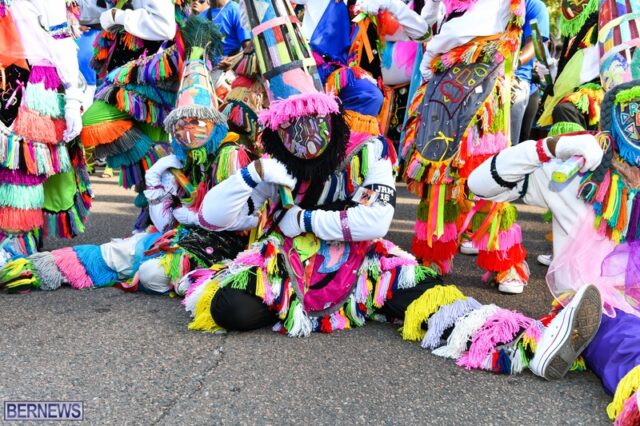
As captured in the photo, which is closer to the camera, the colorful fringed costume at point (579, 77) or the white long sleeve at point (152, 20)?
the colorful fringed costume at point (579, 77)

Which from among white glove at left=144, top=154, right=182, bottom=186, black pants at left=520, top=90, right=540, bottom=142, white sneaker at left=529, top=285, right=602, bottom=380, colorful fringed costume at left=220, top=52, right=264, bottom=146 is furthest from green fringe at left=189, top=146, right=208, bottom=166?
black pants at left=520, top=90, right=540, bottom=142

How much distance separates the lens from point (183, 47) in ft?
12.6

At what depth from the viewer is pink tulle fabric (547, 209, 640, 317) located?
2.42m

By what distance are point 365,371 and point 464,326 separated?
1.36 feet

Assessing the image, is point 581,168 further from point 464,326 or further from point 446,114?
point 446,114

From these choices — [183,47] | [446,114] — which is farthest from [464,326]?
[183,47]

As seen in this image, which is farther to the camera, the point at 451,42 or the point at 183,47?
the point at 183,47

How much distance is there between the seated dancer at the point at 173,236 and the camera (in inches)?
130

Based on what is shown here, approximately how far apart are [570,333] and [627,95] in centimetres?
84

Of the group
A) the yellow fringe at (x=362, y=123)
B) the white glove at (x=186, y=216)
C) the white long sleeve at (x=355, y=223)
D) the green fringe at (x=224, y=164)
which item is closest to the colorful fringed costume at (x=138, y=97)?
the white glove at (x=186, y=216)

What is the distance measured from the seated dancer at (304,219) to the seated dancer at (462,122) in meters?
0.55

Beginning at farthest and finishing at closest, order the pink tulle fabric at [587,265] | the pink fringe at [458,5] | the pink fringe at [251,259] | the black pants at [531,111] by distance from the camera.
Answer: the black pants at [531,111]
the pink fringe at [458,5]
the pink fringe at [251,259]
the pink tulle fabric at [587,265]

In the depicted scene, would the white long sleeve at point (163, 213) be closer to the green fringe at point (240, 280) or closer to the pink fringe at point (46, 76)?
the pink fringe at point (46, 76)

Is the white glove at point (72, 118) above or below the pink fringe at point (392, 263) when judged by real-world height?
above
